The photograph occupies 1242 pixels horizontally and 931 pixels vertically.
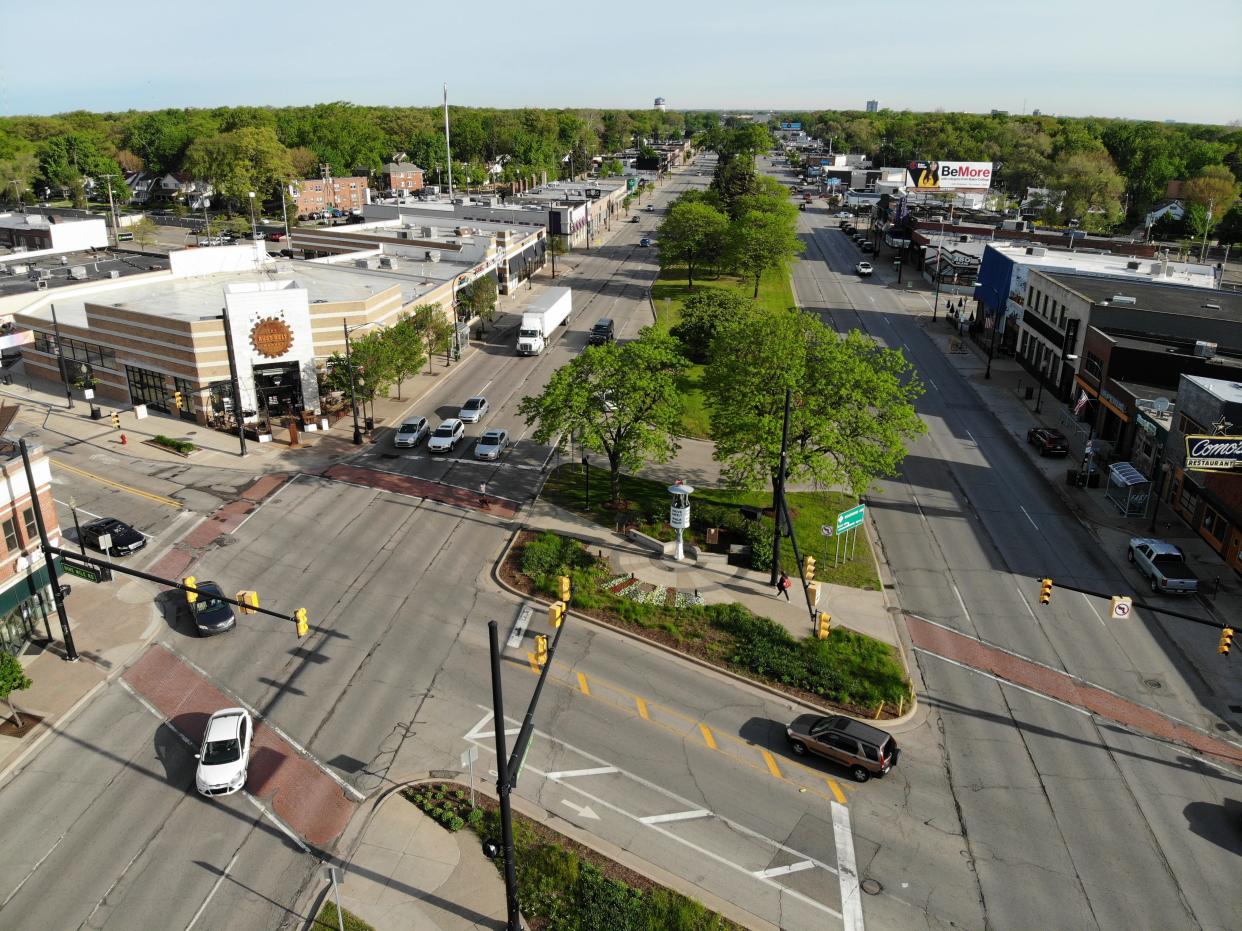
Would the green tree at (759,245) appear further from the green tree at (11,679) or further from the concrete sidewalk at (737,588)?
the green tree at (11,679)

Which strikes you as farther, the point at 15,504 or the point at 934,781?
the point at 15,504

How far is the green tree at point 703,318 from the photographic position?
7250 cm

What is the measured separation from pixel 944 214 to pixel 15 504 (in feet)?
389

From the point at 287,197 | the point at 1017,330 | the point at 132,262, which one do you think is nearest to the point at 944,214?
the point at 1017,330

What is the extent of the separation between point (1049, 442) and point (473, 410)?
121ft

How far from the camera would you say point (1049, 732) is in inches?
1192

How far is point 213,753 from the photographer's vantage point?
27.2 m

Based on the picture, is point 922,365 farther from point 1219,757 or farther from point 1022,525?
point 1219,757

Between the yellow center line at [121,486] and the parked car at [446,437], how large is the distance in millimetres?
14162

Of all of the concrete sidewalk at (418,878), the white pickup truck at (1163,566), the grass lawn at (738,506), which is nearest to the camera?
the concrete sidewalk at (418,878)

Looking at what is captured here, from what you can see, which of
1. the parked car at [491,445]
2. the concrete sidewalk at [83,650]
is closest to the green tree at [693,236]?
the parked car at [491,445]

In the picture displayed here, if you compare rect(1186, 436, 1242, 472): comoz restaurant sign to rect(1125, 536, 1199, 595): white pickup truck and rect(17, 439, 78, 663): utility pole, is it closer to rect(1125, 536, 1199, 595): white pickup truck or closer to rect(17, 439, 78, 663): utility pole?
rect(1125, 536, 1199, 595): white pickup truck

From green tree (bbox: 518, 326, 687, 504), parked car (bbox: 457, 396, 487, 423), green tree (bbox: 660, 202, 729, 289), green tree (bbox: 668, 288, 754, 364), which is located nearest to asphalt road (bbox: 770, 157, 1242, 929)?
green tree (bbox: 518, 326, 687, 504)

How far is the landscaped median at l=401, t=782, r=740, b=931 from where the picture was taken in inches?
872
